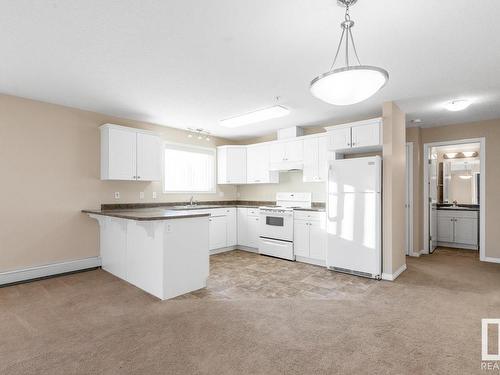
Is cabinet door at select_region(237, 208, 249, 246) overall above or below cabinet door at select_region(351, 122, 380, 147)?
below

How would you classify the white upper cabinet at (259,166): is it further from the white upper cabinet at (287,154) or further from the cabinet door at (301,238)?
the cabinet door at (301,238)

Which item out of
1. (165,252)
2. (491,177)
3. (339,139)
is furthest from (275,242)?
(491,177)

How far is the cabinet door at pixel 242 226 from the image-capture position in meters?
5.89

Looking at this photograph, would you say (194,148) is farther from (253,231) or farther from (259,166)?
(253,231)

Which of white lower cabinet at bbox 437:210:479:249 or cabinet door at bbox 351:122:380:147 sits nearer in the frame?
A: cabinet door at bbox 351:122:380:147

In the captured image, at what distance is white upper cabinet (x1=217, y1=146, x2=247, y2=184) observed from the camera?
20.4ft

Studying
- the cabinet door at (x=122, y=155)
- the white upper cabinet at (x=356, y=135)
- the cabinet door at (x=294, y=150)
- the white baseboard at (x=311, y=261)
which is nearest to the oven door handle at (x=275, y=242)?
the white baseboard at (x=311, y=261)

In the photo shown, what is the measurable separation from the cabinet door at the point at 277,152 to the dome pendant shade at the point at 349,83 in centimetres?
353

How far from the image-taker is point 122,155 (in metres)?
4.56

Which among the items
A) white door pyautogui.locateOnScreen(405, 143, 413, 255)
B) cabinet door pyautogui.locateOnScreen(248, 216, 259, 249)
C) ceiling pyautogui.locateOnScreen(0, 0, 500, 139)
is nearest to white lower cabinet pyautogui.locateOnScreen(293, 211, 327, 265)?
cabinet door pyautogui.locateOnScreen(248, 216, 259, 249)

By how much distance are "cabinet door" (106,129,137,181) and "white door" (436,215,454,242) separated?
22.4ft

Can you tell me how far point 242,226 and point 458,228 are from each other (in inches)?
195

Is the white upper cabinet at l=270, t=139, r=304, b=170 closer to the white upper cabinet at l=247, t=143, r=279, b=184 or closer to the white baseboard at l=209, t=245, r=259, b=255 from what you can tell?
the white upper cabinet at l=247, t=143, r=279, b=184

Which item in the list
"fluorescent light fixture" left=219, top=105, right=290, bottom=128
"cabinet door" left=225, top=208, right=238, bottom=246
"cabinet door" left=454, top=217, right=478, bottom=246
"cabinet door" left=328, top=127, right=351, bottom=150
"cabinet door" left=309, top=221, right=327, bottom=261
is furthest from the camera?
"cabinet door" left=454, top=217, right=478, bottom=246
